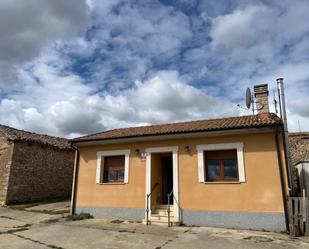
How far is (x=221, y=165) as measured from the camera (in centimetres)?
1045

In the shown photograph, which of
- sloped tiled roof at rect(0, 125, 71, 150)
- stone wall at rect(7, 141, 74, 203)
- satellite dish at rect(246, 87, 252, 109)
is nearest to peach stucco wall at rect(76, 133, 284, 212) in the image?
satellite dish at rect(246, 87, 252, 109)

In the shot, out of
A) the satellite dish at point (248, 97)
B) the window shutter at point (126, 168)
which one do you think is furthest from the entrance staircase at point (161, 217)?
the satellite dish at point (248, 97)

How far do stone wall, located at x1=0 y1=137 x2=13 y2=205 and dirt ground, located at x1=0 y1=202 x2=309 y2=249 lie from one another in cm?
502

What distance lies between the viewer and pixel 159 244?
7.34 metres

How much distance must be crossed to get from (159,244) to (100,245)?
1564 mm

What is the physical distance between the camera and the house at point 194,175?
31.1ft

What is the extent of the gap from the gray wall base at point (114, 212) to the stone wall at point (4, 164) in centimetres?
578

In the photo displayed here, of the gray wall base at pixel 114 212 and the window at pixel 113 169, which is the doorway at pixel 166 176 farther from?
the window at pixel 113 169

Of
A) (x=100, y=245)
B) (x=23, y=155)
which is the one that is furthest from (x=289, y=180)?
(x=23, y=155)

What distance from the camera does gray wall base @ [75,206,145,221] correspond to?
36.8ft

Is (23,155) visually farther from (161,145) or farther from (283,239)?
(283,239)

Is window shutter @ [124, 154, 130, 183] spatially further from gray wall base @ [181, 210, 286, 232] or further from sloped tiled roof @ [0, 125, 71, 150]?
sloped tiled roof @ [0, 125, 71, 150]

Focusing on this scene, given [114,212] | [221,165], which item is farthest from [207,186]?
[114,212]

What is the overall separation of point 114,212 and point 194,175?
12.7 ft
